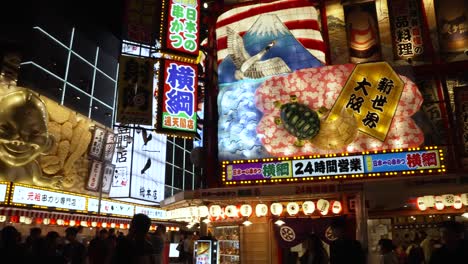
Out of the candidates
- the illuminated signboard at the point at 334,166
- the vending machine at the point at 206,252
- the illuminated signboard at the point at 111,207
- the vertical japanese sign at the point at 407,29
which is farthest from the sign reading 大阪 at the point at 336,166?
the illuminated signboard at the point at 111,207

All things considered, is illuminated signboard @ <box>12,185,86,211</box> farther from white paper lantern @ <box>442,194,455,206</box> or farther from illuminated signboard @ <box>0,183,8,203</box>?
white paper lantern @ <box>442,194,455,206</box>

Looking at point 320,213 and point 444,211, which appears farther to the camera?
point 444,211

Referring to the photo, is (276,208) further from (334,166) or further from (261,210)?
(334,166)

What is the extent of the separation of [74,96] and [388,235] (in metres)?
19.6

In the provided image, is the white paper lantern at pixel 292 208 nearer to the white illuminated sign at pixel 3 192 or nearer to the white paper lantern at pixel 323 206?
the white paper lantern at pixel 323 206

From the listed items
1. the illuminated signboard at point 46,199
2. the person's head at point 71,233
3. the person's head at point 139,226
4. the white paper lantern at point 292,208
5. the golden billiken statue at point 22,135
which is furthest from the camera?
the golden billiken statue at point 22,135

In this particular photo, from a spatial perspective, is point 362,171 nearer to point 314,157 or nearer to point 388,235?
point 314,157

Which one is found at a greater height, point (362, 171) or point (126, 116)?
point (126, 116)

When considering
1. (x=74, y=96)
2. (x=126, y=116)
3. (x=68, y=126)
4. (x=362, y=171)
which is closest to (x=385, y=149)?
(x=362, y=171)

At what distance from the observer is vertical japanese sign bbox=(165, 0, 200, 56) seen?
55.6ft

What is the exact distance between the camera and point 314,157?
15.9 meters

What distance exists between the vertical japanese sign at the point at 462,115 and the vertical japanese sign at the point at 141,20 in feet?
41.6

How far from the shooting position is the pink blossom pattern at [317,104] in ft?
51.2

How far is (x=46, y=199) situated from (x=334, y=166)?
47.3 ft
